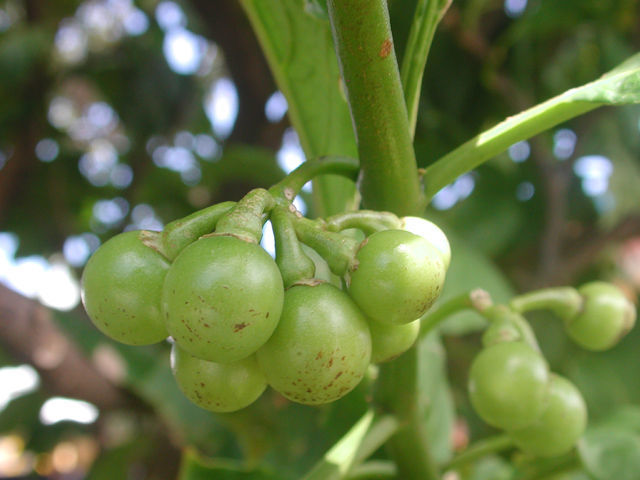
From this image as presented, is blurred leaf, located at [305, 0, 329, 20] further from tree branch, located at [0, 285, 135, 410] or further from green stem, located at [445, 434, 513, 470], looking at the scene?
tree branch, located at [0, 285, 135, 410]

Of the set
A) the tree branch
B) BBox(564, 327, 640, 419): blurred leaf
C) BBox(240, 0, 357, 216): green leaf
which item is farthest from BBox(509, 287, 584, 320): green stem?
the tree branch

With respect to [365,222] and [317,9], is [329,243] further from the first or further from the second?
[317,9]

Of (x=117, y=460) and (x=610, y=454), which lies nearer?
(x=610, y=454)

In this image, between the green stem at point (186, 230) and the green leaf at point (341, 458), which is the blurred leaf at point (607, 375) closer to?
the green leaf at point (341, 458)

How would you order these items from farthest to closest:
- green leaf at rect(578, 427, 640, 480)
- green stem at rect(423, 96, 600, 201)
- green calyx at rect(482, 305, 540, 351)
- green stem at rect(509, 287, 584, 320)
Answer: green leaf at rect(578, 427, 640, 480)
green stem at rect(509, 287, 584, 320)
green calyx at rect(482, 305, 540, 351)
green stem at rect(423, 96, 600, 201)

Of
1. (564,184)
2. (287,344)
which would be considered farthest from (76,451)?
(287,344)

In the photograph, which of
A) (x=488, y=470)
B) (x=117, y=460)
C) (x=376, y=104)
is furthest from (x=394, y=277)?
(x=117, y=460)

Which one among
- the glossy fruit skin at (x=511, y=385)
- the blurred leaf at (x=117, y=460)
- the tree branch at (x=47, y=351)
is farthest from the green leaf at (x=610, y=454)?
the blurred leaf at (x=117, y=460)
